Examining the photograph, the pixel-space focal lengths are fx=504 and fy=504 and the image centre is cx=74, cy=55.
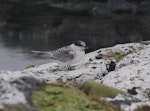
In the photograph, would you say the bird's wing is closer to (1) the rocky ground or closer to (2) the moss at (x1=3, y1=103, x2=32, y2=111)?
(1) the rocky ground

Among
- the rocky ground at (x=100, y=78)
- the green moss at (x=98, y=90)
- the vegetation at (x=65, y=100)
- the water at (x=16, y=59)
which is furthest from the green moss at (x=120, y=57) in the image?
the water at (x=16, y=59)

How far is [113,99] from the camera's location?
45.4ft

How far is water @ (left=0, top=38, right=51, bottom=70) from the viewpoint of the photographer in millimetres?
41013

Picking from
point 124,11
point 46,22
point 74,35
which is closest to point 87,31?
point 74,35

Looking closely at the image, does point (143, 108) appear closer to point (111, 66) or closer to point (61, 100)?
point (61, 100)

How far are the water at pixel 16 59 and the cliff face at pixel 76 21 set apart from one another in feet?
13.6

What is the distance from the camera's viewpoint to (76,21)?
6103 cm

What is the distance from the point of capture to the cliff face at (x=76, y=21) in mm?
54469

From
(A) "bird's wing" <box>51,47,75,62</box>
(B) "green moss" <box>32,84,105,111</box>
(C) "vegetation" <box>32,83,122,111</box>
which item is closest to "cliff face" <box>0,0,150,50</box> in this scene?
(A) "bird's wing" <box>51,47,75,62</box>

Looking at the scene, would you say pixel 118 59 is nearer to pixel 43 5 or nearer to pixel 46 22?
pixel 46 22

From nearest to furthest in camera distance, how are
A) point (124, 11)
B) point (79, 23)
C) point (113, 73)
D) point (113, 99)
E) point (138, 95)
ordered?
point (113, 99) < point (138, 95) < point (113, 73) < point (79, 23) < point (124, 11)

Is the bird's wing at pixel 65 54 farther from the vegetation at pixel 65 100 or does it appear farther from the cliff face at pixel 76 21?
the cliff face at pixel 76 21

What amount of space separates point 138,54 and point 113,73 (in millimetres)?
2710

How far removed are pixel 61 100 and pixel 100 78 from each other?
850 cm
